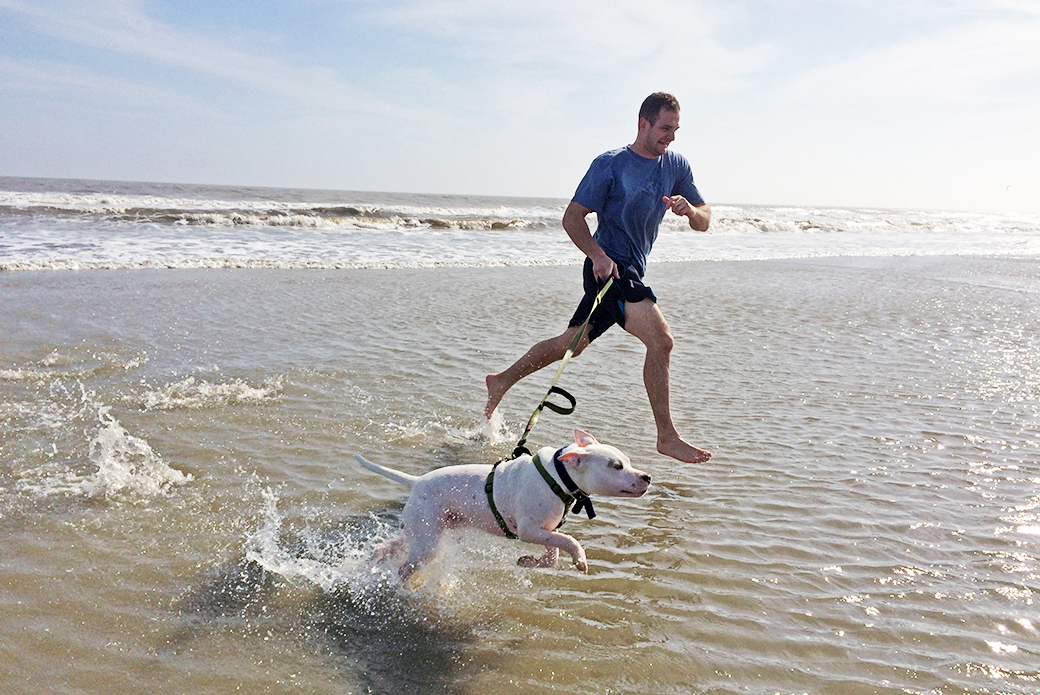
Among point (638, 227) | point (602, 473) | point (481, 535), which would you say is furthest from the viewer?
point (638, 227)

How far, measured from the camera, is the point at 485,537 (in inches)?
127

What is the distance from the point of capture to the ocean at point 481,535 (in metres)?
2.49

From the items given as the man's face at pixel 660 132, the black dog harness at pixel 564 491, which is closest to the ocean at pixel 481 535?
the black dog harness at pixel 564 491

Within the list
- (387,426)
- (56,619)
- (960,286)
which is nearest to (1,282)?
(387,426)

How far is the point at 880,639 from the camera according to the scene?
8.66 feet

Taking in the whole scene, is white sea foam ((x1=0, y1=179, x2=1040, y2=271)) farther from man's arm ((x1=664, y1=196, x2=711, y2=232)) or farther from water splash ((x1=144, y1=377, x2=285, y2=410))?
man's arm ((x1=664, y1=196, x2=711, y2=232))

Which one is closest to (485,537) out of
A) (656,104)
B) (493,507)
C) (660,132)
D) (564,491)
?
(493,507)

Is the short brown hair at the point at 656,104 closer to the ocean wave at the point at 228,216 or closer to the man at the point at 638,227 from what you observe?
the man at the point at 638,227

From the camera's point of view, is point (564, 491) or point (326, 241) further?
point (326, 241)

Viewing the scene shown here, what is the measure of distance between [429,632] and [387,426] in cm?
225

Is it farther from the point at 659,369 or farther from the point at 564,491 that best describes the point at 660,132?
the point at 564,491

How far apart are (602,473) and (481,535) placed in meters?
0.70

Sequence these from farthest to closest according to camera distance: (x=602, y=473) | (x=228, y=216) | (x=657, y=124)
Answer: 1. (x=228, y=216)
2. (x=657, y=124)
3. (x=602, y=473)

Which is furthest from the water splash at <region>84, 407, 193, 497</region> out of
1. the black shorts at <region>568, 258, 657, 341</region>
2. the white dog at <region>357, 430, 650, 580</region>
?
the black shorts at <region>568, 258, 657, 341</region>
